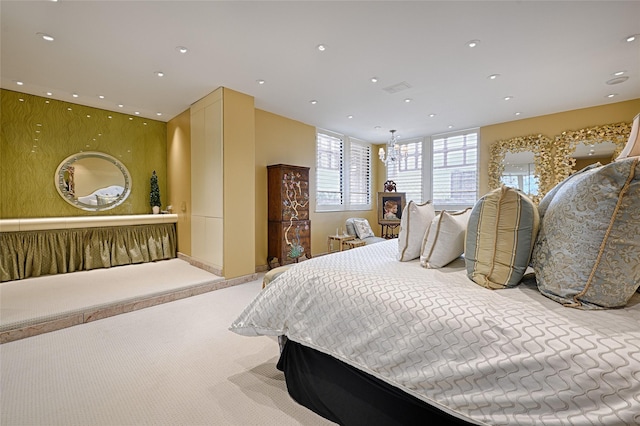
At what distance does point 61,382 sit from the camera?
1.90 metres

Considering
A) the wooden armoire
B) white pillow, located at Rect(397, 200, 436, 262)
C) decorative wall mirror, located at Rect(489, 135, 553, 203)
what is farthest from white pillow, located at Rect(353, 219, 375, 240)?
white pillow, located at Rect(397, 200, 436, 262)

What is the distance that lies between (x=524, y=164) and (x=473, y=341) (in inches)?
207

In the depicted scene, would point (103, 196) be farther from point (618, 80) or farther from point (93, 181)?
point (618, 80)

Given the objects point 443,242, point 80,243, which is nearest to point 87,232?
point 80,243

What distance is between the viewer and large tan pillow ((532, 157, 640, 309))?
3.35 ft

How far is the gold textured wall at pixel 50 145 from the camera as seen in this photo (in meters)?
3.88

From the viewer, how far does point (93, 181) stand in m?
4.63

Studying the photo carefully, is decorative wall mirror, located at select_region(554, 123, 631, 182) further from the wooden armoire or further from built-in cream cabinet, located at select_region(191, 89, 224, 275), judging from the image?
built-in cream cabinet, located at select_region(191, 89, 224, 275)

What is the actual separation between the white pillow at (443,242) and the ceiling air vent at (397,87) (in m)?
2.46

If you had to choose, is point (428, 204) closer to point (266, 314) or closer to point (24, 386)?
point (266, 314)

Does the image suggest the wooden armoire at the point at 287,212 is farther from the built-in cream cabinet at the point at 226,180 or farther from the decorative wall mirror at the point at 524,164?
the decorative wall mirror at the point at 524,164

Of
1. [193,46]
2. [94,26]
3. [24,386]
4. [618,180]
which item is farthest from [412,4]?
[24,386]

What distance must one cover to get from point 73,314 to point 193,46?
9.76 ft

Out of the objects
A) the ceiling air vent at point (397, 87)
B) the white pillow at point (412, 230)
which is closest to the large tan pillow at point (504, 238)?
the white pillow at point (412, 230)
